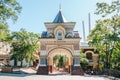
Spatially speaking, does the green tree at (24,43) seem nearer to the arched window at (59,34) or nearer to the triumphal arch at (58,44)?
the triumphal arch at (58,44)

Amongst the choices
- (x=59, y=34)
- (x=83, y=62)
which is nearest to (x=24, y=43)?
(x=83, y=62)

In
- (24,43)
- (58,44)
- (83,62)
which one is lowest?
(83,62)

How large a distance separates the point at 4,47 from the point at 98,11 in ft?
155

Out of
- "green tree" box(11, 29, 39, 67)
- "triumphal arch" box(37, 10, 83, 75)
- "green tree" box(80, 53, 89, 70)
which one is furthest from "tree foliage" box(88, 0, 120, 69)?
"green tree" box(11, 29, 39, 67)

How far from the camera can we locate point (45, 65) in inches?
1512

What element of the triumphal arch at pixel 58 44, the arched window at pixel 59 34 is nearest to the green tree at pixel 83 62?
the triumphal arch at pixel 58 44

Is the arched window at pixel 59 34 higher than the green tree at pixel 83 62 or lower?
higher

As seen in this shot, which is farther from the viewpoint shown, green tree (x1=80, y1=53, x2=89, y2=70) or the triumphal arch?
green tree (x1=80, y1=53, x2=89, y2=70)

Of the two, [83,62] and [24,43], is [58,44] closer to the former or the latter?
[83,62]

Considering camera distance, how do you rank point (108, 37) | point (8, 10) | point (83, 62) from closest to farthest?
point (8, 10), point (108, 37), point (83, 62)

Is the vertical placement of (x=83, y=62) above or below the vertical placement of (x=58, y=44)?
below

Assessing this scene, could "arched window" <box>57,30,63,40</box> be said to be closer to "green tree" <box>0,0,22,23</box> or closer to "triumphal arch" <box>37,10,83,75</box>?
"triumphal arch" <box>37,10,83,75</box>

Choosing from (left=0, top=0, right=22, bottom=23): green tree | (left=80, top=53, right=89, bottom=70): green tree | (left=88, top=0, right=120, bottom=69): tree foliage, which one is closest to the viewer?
(left=0, top=0, right=22, bottom=23): green tree

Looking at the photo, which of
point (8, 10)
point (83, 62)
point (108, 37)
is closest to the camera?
point (8, 10)
